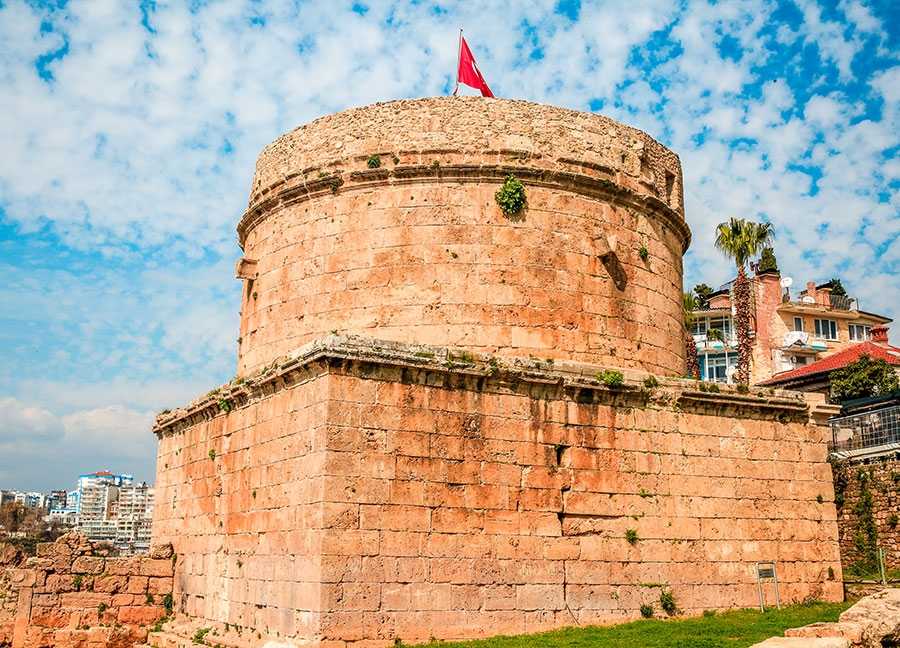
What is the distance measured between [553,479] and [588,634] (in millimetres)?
2167

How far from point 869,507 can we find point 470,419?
13.9 meters

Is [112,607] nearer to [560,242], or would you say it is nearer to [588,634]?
[588,634]

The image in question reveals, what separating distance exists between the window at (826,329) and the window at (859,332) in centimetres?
159

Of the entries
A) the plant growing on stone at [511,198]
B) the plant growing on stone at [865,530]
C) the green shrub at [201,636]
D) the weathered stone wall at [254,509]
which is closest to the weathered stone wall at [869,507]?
the plant growing on stone at [865,530]

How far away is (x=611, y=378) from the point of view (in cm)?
1337

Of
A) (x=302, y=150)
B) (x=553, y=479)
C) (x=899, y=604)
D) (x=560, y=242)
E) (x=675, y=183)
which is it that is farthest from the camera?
(x=675, y=183)

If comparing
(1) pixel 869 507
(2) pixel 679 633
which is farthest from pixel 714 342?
(2) pixel 679 633

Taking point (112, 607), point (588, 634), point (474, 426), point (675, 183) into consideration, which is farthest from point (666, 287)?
point (112, 607)

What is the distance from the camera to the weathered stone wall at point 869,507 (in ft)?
67.7

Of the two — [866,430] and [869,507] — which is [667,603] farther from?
[866,430]

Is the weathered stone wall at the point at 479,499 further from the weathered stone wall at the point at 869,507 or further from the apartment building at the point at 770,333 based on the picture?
the apartment building at the point at 770,333

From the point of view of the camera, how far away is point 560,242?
14.4 m

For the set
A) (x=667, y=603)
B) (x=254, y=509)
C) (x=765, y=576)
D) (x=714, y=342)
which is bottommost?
(x=667, y=603)

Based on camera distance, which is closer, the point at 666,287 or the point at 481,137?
the point at 481,137
